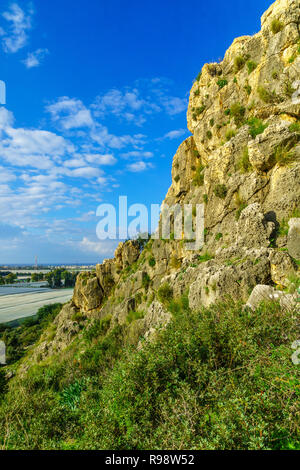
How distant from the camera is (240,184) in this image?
1357 cm

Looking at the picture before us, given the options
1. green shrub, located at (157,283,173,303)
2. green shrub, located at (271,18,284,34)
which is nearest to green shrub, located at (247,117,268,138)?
green shrub, located at (271,18,284,34)

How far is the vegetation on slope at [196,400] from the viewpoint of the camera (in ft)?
10.3

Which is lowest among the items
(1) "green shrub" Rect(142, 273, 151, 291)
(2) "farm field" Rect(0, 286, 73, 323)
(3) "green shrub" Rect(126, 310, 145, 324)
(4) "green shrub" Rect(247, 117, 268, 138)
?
(2) "farm field" Rect(0, 286, 73, 323)

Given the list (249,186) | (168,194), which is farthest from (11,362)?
(249,186)

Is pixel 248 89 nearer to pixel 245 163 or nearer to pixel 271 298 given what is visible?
pixel 245 163

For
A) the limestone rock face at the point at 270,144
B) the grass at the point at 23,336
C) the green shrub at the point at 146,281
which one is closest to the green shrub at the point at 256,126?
the limestone rock face at the point at 270,144

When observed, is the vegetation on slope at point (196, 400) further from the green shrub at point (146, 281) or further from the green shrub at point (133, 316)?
the green shrub at point (146, 281)

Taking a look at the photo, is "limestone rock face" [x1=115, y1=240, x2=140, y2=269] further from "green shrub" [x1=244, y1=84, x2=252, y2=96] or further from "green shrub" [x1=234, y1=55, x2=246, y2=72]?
"green shrub" [x1=234, y1=55, x2=246, y2=72]

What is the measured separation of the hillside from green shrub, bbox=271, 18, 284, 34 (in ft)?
0.32

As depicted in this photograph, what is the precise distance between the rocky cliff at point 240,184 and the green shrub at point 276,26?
0.05 m

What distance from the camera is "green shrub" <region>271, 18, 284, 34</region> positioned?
14289 millimetres

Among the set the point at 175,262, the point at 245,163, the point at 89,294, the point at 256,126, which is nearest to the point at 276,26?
the point at 256,126

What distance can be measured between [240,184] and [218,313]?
31.2 ft
